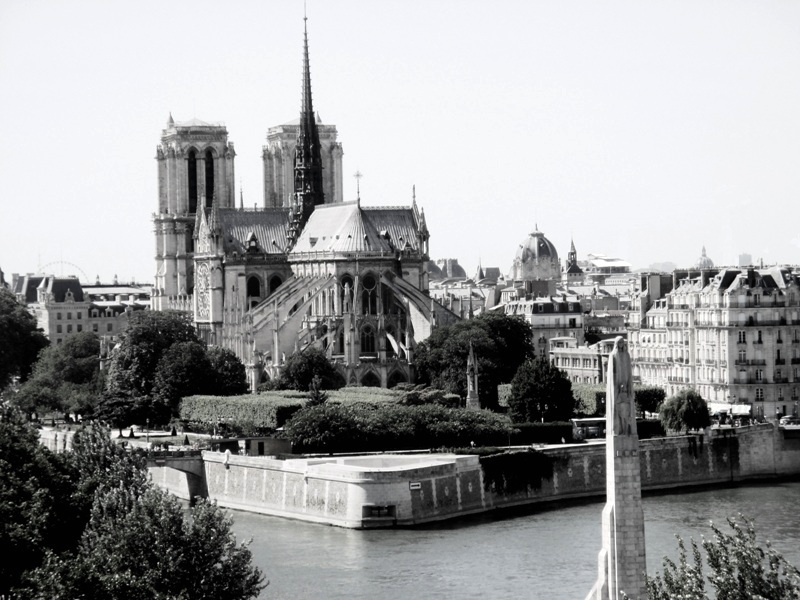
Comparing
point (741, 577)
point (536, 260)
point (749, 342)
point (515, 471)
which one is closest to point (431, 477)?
point (515, 471)

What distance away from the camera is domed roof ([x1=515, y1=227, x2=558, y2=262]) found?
554 feet

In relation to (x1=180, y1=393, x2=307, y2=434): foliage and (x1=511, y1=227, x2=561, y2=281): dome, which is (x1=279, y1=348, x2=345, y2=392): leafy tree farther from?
(x1=511, y1=227, x2=561, y2=281): dome

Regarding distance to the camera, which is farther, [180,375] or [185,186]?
[185,186]

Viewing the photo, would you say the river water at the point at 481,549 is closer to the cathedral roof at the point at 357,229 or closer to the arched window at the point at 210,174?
the cathedral roof at the point at 357,229

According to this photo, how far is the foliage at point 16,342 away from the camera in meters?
117

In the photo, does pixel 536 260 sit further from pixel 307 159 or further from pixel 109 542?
pixel 109 542

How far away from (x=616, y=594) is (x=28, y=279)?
135 m

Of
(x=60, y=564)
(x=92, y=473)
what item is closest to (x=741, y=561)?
(x=60, y=564)

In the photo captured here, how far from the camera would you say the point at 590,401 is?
8631cm

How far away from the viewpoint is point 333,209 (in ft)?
380

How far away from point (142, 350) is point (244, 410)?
9.92 m

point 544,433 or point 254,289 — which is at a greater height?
point 254,289

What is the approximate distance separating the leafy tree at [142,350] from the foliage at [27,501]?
3280 cm

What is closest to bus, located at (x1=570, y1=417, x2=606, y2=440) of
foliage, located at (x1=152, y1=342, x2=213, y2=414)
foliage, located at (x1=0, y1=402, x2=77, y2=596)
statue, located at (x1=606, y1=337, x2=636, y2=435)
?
foliage, located at (x1=152, y1=342, x2=213, y2=414)
